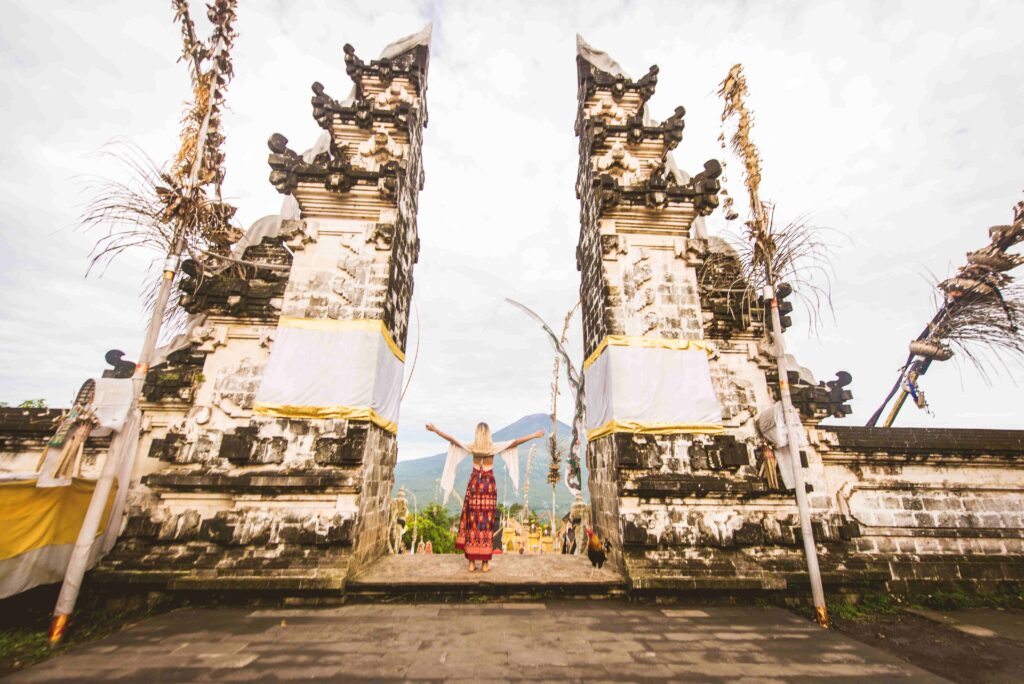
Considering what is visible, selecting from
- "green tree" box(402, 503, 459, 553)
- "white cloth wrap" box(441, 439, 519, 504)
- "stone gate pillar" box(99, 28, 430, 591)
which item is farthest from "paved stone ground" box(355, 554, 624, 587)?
"green tree" box(402, 503, 459, 553)

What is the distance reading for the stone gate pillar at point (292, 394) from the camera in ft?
18.2

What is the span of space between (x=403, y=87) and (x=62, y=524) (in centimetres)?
957

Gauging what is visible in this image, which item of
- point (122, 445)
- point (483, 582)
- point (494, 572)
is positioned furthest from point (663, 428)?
point (122, 445)

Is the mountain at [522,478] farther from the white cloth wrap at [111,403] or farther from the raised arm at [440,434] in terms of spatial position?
the white cloth wrap at [111,403]

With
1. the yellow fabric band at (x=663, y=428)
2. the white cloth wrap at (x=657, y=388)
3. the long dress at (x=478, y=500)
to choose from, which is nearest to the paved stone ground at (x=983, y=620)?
the yellow fabric band at (x=663, y=428)

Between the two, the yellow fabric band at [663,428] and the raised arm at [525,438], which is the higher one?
the yellow fabric band at [663,428]

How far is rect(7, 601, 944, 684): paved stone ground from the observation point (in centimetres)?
337

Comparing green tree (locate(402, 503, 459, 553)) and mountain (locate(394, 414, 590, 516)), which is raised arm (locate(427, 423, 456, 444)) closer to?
mountain (locate(394, 414, 590, 516))

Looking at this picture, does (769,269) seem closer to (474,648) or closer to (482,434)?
(482,434)

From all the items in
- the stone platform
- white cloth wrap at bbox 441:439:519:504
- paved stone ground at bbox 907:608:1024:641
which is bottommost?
paved stone ground at bbox 907:608:1024:641

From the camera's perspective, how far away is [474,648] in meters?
3.85

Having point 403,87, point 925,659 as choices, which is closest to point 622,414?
point 925,659

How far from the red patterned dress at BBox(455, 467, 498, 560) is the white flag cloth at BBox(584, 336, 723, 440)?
2.21 m

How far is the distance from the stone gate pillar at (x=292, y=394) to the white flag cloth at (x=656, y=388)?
12.5 feet
